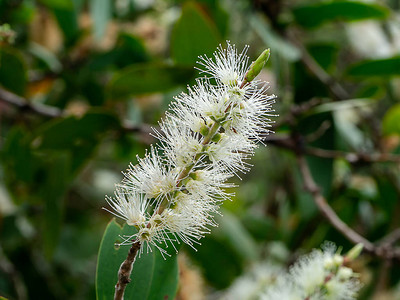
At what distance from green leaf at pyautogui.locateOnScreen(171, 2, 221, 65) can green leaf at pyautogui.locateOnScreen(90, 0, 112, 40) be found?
345 millimetres

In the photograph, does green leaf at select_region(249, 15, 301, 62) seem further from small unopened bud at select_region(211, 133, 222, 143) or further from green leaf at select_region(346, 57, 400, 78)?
small unopened bud at select_region(211, 133, 222, 143)

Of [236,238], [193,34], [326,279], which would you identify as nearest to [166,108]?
[193,34]

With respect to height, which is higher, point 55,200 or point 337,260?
point 55,200

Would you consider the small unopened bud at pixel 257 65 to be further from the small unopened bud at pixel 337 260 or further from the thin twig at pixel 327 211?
the thin twig at pixel 327 211

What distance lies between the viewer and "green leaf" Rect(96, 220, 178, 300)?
2.57ft

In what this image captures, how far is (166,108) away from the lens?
5.33 ft

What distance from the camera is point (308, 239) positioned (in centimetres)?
192

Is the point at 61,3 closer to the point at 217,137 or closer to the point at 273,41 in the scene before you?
the point at 273,41

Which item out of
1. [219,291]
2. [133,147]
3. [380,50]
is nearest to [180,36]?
[133,147]

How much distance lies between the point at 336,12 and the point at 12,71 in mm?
1072

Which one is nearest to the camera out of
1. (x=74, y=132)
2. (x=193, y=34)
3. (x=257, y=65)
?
(x=257, y=65)

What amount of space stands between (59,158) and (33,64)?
71cm

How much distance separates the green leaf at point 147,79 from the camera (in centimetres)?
142

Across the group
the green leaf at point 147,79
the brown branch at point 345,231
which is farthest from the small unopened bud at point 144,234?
the green leaf at point 147,79
